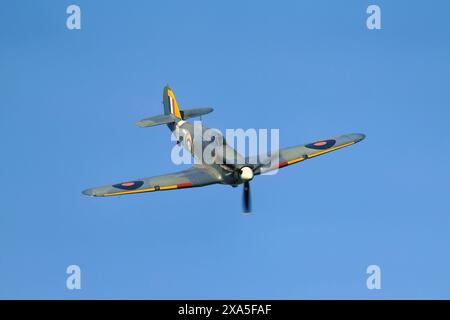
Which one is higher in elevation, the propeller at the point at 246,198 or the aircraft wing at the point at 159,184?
the aircraft wing at the point at 159,184

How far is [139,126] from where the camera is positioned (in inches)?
2128

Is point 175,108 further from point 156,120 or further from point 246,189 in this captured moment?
point 246,189

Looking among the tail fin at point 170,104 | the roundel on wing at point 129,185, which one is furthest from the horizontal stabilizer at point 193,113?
the roundel on wing at point 129,185

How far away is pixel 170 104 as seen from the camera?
58562 millimetres

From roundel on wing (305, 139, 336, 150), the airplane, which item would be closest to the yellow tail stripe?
the airplane

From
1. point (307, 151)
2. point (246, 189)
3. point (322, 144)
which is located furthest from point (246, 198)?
point (322, 144)

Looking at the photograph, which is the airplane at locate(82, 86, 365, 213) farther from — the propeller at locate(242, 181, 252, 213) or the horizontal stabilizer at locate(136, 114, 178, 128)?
the horizontal stabilizer at locate(136, 114, 178, 128)

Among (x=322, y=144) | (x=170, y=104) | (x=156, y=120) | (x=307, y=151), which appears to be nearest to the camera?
(x=307, y=151)

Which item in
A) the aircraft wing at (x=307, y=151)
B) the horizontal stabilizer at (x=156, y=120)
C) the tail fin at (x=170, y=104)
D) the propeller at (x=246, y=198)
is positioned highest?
the tail fin at (x=170, y=104)

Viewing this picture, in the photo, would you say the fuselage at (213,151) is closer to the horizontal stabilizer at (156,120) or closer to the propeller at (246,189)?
the propeller at (246,189)

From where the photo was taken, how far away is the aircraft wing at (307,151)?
154ft

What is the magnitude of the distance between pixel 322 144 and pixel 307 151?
1353 mm
